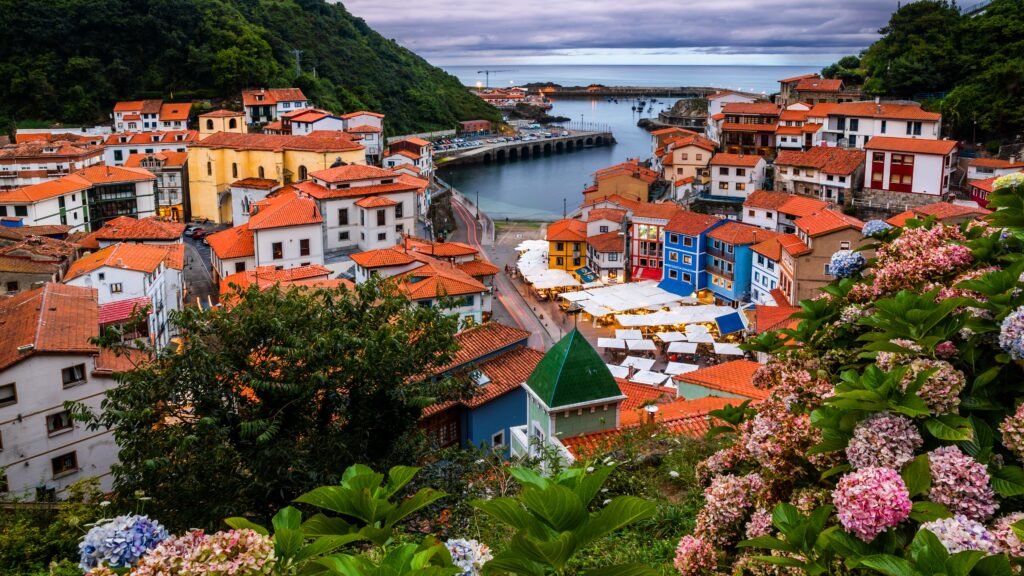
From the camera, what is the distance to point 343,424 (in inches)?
308

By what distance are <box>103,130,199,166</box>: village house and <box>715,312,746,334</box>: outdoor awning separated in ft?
108

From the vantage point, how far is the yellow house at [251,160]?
37156 millimetres

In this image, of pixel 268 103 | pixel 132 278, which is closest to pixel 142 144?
pixel 268 103

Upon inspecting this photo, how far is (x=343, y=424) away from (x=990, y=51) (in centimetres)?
4593

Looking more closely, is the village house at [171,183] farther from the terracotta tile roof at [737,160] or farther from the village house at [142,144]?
the terracotta tile roof at [737,160]

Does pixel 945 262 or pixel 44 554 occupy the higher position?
pixel 945 262

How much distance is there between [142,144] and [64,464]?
124 ft

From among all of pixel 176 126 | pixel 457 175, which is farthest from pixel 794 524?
pixel 457 175

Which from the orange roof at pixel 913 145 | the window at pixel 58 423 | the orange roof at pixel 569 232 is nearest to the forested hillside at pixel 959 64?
the orange roof at pixel 913 145

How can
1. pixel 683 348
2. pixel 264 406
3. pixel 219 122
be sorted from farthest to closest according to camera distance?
pixel 219 122 < pixel 683 348 < pixel 264 406

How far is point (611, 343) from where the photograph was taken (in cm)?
2358

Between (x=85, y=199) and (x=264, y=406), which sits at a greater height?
(x=264, y=406)

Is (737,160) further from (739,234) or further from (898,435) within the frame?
(898,435)

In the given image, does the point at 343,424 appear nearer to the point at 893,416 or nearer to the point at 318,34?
the point at 893,416
